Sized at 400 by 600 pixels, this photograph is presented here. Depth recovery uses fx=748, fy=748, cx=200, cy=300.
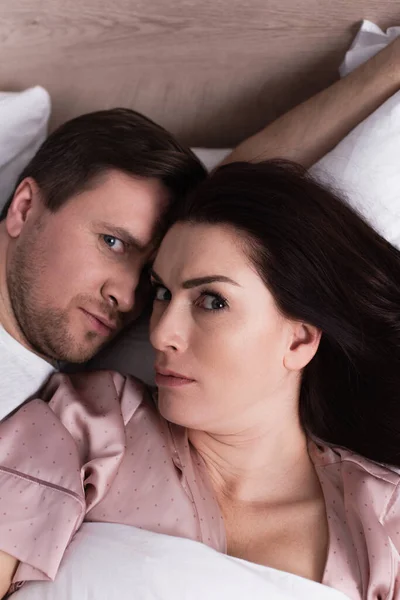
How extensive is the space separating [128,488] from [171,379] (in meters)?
0.23

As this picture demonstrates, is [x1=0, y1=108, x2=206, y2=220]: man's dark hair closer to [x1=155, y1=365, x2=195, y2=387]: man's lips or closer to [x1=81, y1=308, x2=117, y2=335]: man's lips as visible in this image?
[x1=81, y1=308, x2=117, y2=335]: man's lips

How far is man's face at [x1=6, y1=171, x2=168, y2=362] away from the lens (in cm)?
159

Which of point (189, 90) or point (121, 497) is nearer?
point (121, 497)

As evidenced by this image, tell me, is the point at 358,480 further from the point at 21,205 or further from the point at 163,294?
the point at 21,205

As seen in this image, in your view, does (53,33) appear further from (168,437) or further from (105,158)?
(168,437)

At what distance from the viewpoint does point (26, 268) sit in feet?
5.38

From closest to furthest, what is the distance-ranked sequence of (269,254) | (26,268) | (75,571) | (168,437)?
(75,571), (269,254), (168,437), (26,268)

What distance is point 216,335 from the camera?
1.34 m

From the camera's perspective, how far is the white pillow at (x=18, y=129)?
184 cm

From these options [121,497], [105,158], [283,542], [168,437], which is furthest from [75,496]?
[105,158]

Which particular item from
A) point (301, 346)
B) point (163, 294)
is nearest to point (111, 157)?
point (163, 294)

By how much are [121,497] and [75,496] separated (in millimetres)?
94

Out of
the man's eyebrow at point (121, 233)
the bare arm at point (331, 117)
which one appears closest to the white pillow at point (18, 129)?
the man's eyebrow at point (121, 233)

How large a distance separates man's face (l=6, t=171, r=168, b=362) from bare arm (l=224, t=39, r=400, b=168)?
29cm
